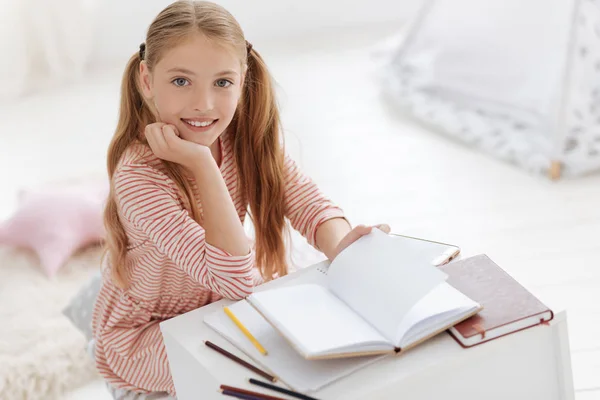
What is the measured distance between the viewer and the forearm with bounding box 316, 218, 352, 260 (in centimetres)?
138

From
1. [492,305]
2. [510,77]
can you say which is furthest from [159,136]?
[510,77]

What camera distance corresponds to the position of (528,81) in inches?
104

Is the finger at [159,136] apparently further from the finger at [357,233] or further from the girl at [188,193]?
the finger at [357,233]

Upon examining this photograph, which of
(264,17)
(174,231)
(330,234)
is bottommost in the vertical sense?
(264,17)

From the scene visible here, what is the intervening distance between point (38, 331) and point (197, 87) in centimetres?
80

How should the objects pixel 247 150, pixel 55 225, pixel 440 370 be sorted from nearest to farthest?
1. pixel 440 370
2. pixel 247 150
3. pixel 55 225

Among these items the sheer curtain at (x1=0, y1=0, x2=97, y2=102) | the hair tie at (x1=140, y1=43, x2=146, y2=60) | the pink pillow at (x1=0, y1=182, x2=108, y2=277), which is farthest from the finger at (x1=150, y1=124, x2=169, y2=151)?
the sheer curtain at (x1=0, y1=0, x2=97, y2=102)

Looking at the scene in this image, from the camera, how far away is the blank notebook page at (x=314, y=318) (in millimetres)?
1024

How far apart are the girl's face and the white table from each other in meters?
0.28

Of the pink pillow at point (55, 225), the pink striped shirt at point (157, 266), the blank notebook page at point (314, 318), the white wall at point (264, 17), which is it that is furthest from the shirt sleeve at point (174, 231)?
the white wall at point (264, 17)

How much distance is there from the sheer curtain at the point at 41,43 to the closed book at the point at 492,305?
238 centimetres

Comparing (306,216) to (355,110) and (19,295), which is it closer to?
(19,295)

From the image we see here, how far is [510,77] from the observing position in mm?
2688

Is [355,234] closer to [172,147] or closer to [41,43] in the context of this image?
[172,147]
